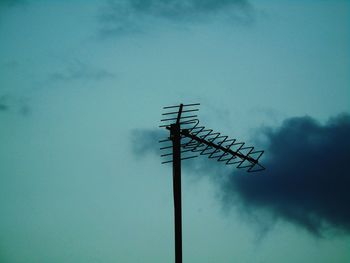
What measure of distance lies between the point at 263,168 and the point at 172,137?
4.35m

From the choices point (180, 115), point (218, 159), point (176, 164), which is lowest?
point (176, 164)

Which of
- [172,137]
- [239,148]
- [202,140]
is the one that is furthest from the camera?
[239,148]

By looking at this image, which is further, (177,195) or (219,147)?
(219,147)

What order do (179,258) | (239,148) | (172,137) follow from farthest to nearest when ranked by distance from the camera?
(239,148)
(172,137)
(179,258)

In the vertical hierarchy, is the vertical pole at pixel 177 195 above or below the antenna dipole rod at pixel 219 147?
below

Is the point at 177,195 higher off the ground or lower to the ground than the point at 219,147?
lower

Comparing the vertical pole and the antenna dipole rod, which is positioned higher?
the antenna dipole rod

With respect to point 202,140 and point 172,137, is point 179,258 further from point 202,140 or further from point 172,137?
point 202,140

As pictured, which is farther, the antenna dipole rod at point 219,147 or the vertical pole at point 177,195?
the antenna dipole rod at point 219,147

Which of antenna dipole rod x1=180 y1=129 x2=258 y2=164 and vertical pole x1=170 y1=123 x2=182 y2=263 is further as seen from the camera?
antenna dipole rod x1=180 y1=129 x2=258 y2=164

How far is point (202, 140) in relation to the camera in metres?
11.5

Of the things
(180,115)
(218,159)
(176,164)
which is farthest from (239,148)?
(176,164)

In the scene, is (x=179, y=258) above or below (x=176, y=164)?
below

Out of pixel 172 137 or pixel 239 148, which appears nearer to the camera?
pixel 172 137
